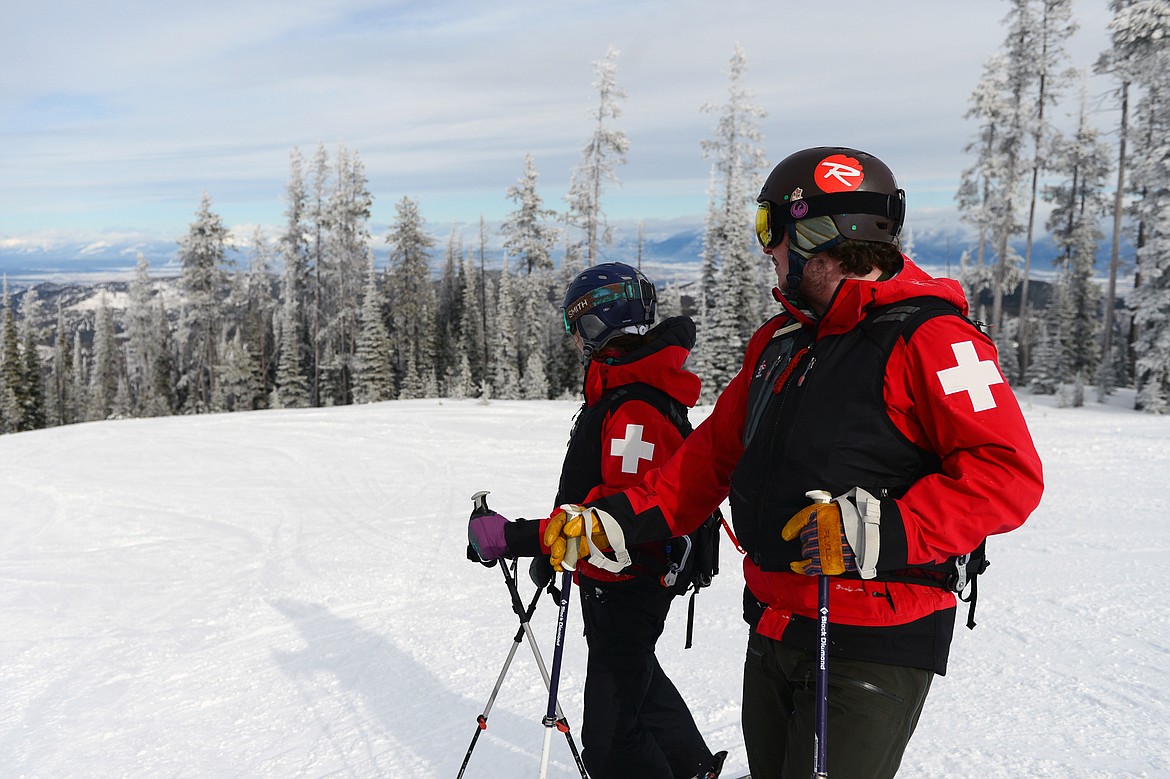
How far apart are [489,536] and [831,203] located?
178 cm

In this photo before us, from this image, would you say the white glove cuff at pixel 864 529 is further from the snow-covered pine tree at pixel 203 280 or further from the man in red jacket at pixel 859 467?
the snow-covered pine tree at pixel 203 280

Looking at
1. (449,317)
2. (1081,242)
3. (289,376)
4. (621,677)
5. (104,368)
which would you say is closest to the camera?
(621,677)

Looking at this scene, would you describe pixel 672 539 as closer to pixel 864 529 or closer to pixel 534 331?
pixel 864 529

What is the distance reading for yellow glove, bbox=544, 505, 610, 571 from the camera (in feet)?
8.75

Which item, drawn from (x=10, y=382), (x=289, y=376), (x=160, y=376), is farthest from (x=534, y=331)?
(x=10, y=382)

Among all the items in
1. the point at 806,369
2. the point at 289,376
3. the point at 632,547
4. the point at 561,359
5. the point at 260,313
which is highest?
the point at 260,313

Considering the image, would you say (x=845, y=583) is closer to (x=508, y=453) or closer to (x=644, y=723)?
(x=644, y=723)

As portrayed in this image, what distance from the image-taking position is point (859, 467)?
206 centimetres

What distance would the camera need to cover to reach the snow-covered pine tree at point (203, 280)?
153 ft

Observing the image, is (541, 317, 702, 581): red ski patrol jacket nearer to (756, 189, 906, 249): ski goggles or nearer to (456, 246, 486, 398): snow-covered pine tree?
(756, 189, 906, 249): ski goggles

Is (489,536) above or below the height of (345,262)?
below

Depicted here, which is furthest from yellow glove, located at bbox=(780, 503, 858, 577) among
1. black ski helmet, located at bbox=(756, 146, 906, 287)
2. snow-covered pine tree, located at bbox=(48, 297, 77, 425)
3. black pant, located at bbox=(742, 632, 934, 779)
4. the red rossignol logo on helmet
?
snow-covered pine tree, located at bbox=(48, 297, 77, 425)

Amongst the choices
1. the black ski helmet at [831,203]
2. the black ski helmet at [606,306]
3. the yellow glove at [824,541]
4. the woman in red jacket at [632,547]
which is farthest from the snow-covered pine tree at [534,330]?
the yellow glove at [824,541]

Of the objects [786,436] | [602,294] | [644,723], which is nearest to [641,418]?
[602,294]
